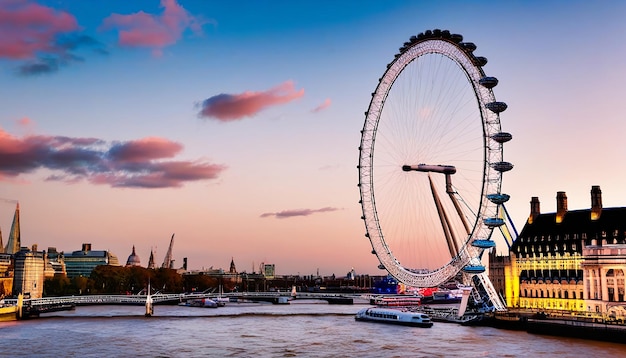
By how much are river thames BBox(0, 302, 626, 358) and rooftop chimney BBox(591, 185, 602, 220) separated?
20.3m

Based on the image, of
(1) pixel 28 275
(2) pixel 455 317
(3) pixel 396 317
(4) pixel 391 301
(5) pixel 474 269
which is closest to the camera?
(5) pixel 474 269

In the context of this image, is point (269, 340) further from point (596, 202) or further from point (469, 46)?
point (596, 202)

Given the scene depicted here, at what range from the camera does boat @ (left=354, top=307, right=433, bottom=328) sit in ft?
253

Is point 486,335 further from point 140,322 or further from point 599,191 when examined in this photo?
point 140,322

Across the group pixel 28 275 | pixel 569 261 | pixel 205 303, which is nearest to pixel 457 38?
pixel 569 261

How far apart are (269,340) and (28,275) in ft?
347

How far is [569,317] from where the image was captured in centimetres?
6569

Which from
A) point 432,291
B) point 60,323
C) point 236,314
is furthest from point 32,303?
point 432,291

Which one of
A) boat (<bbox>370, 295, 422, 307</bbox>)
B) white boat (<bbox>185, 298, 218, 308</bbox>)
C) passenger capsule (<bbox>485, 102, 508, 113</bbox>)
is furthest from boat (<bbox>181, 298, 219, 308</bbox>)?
passenger capsule (<bbox>485, 102, 508, 113</bbox>)

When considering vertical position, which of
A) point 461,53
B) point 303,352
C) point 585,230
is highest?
point 461,53

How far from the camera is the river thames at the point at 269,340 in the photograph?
5281 centimetres

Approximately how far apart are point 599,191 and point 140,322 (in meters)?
55.2

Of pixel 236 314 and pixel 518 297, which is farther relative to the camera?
pixel 236 314

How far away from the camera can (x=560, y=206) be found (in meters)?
88.1
